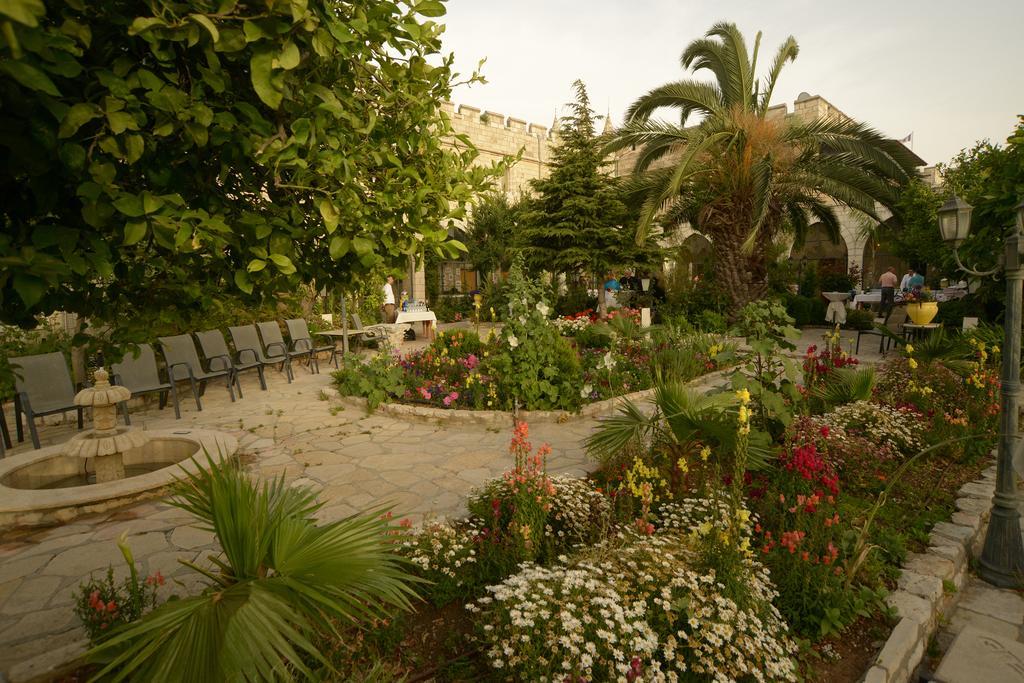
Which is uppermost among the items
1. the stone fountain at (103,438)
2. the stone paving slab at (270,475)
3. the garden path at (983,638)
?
the stone fountain at (103,438)

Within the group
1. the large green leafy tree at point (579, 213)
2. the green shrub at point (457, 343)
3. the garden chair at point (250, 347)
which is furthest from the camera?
the large green leafy tree at point (579, 213)

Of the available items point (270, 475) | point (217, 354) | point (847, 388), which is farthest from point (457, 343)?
point (847, 388)

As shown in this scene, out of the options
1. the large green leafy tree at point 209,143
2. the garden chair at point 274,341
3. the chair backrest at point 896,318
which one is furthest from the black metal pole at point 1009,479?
the chair backrest at point 896,318

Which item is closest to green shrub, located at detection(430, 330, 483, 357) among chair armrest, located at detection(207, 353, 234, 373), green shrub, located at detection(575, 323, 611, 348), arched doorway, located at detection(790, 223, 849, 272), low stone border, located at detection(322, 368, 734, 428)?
low stone border, located at detection(322, 368, 734, 428)

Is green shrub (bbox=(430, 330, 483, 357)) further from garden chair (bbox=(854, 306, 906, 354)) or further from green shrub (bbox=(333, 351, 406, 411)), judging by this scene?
garden chair (bbox=(854, 306, 906, 354))

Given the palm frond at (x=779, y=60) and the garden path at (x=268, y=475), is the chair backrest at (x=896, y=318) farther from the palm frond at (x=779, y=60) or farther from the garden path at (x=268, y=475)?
the garden path at (x=268, y=475)

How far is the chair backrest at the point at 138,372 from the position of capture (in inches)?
239

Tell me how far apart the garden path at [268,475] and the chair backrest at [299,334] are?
167 centimetres

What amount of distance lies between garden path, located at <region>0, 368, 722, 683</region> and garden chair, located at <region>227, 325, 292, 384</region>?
2.42 feet

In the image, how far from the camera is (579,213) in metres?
13.6

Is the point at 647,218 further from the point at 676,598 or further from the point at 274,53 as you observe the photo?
the point at 274,53

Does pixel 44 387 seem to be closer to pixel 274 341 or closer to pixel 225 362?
pixel 225 362

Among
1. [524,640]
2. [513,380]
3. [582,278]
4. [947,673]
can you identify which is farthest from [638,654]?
[582,278]

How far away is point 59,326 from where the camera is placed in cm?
948
